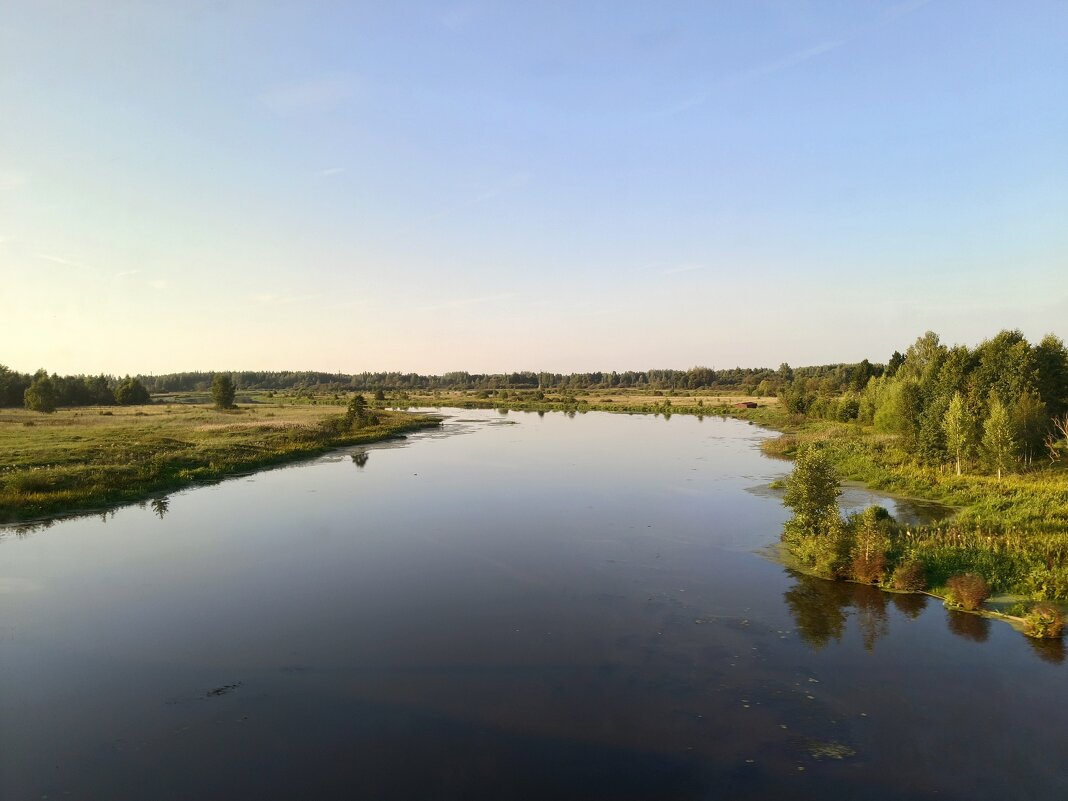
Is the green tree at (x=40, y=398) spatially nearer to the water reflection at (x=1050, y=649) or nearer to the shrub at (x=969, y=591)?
the shrub at (x=969, y=591)

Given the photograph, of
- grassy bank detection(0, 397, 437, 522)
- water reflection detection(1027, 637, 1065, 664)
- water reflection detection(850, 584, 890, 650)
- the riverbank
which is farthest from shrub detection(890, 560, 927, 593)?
grassy bank detection(0, 397, 437, 522)

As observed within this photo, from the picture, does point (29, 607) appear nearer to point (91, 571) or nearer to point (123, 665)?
point (91, 571)

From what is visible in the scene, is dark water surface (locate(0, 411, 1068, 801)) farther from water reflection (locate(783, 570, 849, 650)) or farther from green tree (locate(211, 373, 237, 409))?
green tree (locate(211, 373, 237, 409))

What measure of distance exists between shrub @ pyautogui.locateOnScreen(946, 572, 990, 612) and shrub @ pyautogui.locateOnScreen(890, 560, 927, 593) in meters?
A: 1.22

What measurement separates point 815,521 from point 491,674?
678 inches

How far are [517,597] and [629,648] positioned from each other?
17.7 feet

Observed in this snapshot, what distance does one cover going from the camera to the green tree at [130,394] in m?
110

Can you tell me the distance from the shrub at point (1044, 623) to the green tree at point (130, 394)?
130203 millimetres

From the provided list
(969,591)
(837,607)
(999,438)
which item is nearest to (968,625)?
(969,591)

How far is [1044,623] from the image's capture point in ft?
55.4

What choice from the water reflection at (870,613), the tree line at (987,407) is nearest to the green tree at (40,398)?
the water reflection at (870,613)

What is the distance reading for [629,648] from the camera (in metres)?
16.9

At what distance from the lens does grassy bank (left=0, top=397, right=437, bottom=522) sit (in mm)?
Result: 34125

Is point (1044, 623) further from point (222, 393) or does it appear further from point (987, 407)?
point (222, 393)
